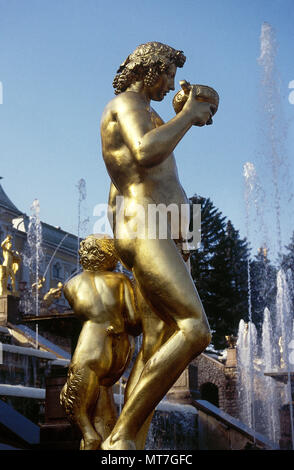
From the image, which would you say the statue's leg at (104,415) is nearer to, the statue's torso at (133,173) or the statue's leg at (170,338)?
the statue's leg at (170,338)

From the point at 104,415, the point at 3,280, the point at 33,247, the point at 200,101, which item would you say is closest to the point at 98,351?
the point at 104,415

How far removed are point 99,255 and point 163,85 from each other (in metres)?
1.10

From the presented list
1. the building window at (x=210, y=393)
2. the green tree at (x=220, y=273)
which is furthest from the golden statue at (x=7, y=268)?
the green tree at (x=220, y=273)

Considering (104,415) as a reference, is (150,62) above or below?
above

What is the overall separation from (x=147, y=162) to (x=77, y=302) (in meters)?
0.98

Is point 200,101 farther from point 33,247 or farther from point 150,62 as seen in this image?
point 33,247

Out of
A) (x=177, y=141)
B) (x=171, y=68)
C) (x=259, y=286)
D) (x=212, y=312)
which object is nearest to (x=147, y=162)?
(x=177, y=141)

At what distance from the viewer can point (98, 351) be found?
3.63 metres

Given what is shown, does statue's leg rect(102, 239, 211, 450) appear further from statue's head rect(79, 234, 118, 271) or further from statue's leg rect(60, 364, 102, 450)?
statue's head rect(79, 234, 118, 271)

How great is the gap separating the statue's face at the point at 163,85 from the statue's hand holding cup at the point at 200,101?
0.13 m

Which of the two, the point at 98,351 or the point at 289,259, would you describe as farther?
the point at 289,259

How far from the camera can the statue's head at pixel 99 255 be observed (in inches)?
156
